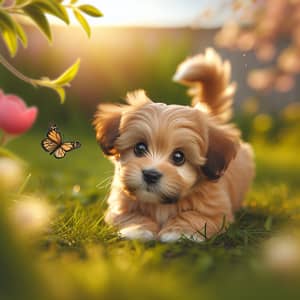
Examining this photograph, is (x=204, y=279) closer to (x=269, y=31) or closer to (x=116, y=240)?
(x=116, y=240)

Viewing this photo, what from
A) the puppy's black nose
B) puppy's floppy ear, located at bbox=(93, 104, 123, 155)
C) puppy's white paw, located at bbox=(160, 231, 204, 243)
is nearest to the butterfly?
puppy's floppy ear, located at bbox=(93, 104, 123, 155)

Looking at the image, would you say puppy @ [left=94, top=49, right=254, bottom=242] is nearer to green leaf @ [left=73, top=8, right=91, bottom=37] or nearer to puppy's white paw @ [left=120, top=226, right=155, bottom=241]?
puppy's white paw @ [left=120, top=226, right=155, bottom=241]

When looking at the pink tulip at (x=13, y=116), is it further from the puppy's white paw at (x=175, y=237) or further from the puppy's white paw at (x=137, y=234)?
the puppy's white paw at (x=175, y=237)

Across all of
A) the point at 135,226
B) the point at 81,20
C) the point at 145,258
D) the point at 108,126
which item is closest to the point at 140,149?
the point at 108,126

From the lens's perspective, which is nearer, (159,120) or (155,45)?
(159,120)

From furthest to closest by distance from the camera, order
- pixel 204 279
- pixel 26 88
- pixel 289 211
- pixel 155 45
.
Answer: pixel 155 45 → pixel 26 88 → pixel 289 211 → pixel 204 279

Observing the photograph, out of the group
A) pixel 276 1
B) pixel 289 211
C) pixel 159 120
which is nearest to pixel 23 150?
pixel 289 211
